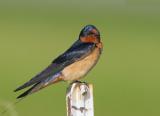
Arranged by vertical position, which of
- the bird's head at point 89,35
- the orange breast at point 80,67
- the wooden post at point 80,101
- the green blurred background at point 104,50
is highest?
the green blurred background at point 104,50

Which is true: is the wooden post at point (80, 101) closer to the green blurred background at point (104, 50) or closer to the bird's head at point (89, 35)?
the green blurred background at point (104, 50)

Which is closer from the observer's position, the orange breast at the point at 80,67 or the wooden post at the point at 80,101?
the wooden post at the point at 80,101

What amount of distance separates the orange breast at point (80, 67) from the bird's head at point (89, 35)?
0.14 metres

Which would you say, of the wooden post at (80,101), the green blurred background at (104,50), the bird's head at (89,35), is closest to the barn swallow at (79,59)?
the bird's head at (89,35)

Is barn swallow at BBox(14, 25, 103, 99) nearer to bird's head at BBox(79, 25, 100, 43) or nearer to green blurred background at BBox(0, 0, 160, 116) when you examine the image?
bird's head at BBox(79, 25, 100, 43)

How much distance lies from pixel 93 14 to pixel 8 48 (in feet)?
27.3

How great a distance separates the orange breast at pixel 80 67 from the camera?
7.64 metres

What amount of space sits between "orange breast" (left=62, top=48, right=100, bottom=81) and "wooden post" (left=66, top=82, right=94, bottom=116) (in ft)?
5.32

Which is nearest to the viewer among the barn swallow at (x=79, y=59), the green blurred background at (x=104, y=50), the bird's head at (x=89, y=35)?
the barn swallow at (x=79, y=59)

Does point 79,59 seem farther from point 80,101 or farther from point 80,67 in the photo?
point 80,101

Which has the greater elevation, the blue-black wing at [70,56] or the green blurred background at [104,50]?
the green blurred background at [104,50]

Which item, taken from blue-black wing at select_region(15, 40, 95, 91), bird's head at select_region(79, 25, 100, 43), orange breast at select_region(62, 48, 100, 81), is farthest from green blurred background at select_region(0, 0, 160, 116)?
bird's head at select_region(79, 25, 100, 43)

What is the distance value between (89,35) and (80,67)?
1.06ft

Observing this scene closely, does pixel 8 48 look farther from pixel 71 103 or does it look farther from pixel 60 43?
pixel 71 103
